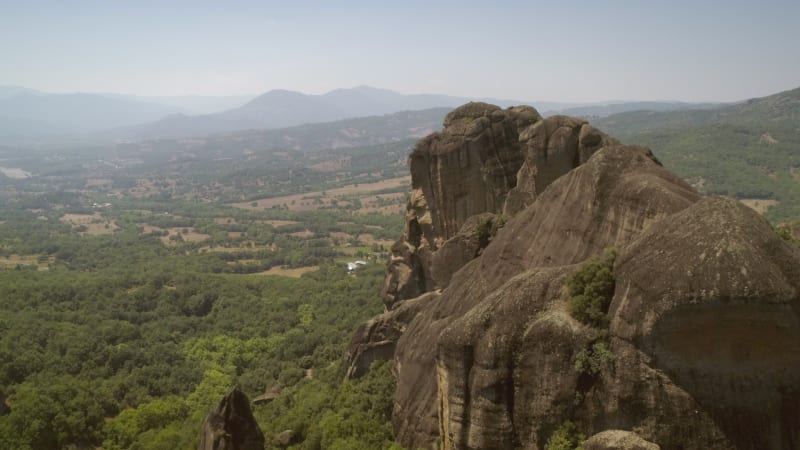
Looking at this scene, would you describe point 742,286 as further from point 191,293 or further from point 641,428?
point 191,293

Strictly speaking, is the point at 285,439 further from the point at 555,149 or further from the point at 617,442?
the point at 555,149

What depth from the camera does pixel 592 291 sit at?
16.3 m

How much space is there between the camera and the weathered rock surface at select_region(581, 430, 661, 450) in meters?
14.1

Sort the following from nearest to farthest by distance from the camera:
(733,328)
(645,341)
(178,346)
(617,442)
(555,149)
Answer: (733,328), (617,442), (645,341), (555,149), (178,346)

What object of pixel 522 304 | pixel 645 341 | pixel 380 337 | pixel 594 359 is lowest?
pixel 380 337

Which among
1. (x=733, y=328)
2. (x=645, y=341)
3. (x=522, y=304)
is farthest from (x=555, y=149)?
(x=733, y=328)

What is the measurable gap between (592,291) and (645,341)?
2.04 metres

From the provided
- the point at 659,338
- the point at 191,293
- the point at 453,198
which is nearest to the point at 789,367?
the point at 659,338

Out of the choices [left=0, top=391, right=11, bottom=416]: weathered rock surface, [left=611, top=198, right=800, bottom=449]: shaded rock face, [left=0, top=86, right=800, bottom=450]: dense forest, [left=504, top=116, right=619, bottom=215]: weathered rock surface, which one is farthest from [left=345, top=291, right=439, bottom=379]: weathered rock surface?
[left=0, top=391, right=11, bottom=416]: weathered rock surface

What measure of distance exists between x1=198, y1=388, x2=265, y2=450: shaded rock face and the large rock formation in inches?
317

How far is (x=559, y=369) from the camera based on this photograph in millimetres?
16125

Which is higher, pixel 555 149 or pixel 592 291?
pixel 555 149

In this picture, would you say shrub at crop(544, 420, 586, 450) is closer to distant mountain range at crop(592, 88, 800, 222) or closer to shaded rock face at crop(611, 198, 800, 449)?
shaded rock face at crop(611, 198, 800, 449)

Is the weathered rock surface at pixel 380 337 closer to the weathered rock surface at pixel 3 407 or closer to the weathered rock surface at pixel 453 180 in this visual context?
the weathered rock surface at pixel 453 180
